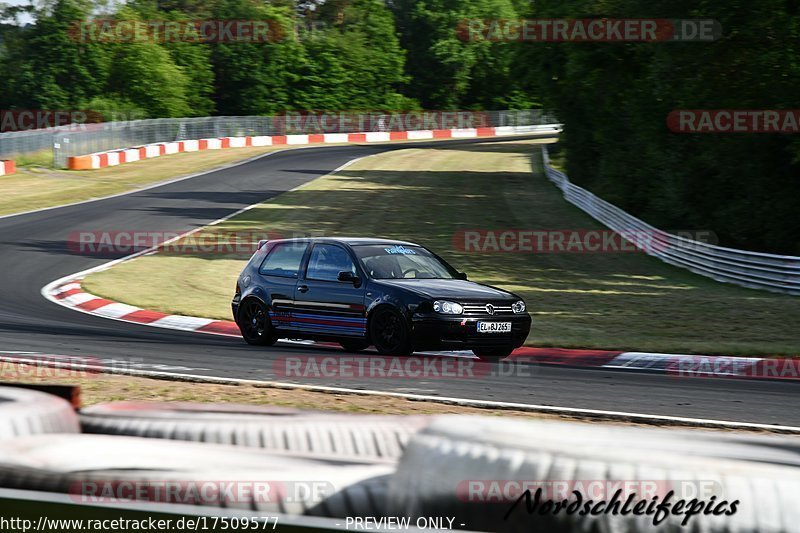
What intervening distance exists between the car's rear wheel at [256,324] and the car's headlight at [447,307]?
2.62m

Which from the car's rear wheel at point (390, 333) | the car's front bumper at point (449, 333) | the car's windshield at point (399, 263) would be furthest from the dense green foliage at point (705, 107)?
the car's rear wheel at point (390, 333)

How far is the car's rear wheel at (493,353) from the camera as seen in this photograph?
13086 millimetres

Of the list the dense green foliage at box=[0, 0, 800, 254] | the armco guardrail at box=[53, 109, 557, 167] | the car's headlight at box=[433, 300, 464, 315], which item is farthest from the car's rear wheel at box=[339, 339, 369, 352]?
the armco guardrail at box=[53, 109, 557, 167]

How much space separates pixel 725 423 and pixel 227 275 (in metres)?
15.1

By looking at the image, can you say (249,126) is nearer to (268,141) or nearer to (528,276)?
(268,141)

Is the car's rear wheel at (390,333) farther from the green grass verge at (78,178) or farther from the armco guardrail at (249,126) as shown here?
the armco guardrail at (249,126)

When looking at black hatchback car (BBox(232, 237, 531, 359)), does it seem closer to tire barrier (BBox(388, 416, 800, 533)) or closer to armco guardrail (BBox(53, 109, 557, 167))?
tire barrier (BBox(388, 416, 800, 533))

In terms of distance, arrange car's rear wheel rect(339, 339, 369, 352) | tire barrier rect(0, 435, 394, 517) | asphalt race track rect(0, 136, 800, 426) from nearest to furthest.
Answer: tire barrier rect(0, 435, 394, 517), asphalt race track rect(0, 136, 800, 426), car's rear wheel rect(339, 339, 369, 352)

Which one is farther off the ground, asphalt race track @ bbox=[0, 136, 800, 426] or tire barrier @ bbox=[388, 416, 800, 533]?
tire barrier @ bbox=[388, 416, 800, 533]

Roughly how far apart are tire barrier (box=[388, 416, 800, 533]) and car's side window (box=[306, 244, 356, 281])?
10.2 meters

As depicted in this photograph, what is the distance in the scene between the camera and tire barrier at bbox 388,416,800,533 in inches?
119

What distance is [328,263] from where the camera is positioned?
13.8 metres

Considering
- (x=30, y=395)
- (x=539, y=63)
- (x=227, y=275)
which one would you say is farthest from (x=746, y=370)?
(x=539, y=63)

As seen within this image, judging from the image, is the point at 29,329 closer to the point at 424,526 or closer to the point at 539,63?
the point at 424,526
